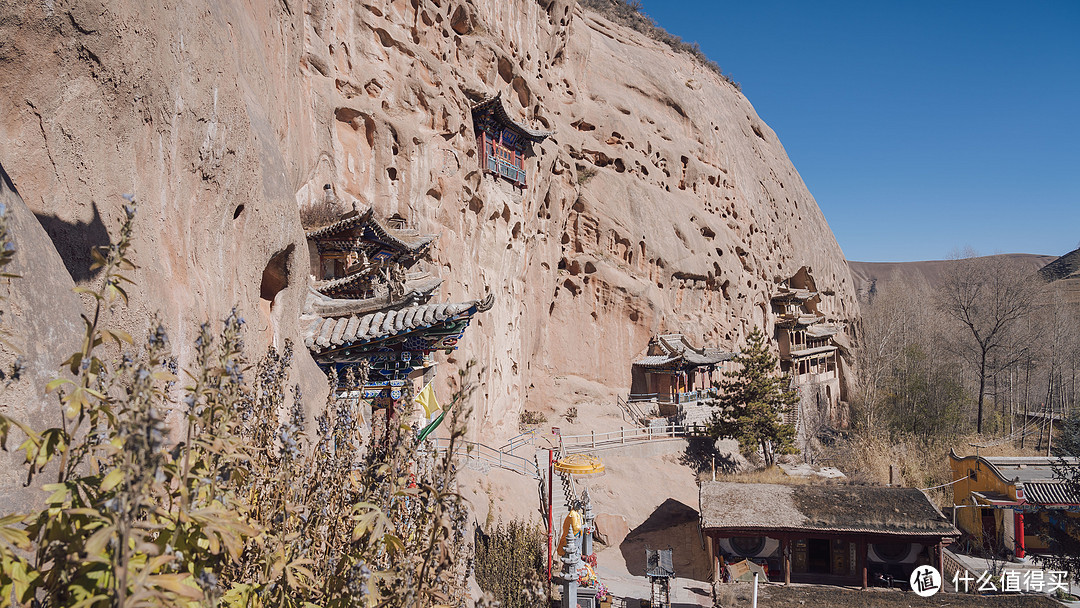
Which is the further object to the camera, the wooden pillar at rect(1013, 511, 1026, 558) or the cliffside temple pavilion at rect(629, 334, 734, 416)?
the cliffside temple pavilion at rect(629, 334, 734, 416)

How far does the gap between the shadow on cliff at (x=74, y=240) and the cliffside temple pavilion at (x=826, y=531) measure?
44.8 ft

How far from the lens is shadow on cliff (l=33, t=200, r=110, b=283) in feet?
11.8

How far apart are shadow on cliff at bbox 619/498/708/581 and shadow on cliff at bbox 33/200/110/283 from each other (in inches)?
581

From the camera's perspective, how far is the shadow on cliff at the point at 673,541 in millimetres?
15786

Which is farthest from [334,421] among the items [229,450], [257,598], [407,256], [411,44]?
[411,44]

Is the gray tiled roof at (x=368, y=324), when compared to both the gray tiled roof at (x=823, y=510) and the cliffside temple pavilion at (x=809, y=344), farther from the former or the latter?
the cliffside temple pavilion at (x=809, y=344)

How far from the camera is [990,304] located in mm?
32125

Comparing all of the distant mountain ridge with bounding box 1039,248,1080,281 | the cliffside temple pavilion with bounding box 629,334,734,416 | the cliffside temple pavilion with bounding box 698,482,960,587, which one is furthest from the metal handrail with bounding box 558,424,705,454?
the distant mountain ridge with bounding box 1039,248,1080,281

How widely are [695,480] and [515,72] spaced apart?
1817 centimetres

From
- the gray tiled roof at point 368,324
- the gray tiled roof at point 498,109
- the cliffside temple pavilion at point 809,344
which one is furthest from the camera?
the cliffside temple pavilion at point 809,344

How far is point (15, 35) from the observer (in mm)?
3578

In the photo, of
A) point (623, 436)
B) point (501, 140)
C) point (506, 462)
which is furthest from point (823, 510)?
point (501, 140)

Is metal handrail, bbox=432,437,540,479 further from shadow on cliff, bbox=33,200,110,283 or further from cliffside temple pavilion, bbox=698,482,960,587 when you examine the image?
shadow on cliff, bbox=33,200,110,283

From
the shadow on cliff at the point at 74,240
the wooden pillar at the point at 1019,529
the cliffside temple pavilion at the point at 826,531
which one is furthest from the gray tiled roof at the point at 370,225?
the wooden pillar at the point at 1019,529
